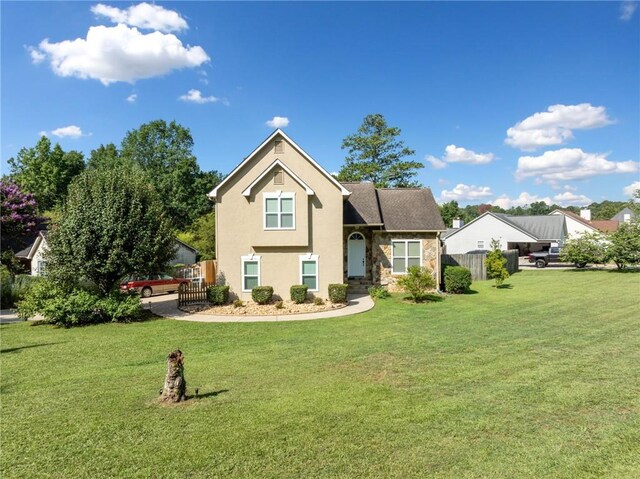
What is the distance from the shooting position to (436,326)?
1202 centimetres

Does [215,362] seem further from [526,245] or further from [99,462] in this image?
[526,245]

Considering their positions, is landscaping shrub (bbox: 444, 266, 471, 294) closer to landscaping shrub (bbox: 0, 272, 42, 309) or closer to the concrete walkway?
the concrete walkway

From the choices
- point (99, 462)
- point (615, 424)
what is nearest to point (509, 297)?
point (615, 424)

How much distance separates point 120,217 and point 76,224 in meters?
1.63

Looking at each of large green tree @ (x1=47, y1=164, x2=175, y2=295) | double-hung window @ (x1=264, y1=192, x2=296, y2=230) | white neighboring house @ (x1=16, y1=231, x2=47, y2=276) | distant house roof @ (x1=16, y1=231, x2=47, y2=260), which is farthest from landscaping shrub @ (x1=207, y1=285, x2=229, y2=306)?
white neighboring house @ (x1=16, y1=231, x2=47, y2=276)

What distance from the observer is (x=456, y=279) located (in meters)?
Answer: 18.7

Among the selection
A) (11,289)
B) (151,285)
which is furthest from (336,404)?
(11,289)

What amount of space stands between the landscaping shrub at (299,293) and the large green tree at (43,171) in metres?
40.3

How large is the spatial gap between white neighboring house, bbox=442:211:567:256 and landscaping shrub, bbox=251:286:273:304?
1190 inches

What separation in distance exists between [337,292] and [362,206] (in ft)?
19.6

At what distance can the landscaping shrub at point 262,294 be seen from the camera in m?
16.5

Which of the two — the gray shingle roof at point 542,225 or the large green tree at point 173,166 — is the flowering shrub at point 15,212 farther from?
the gray shingle roof at point 542,225

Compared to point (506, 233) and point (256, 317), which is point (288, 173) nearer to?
point (256, 317)

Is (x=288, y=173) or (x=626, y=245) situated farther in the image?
(x=626, y=245)
